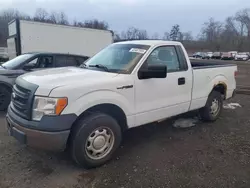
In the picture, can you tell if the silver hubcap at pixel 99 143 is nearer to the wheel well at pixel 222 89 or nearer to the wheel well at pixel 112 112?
the wheel well at pixel 112 112

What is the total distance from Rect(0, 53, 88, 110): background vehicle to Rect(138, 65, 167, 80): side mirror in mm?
4069

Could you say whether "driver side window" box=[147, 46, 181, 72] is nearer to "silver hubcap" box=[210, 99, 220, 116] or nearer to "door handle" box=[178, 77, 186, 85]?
"door handle" box=[178, 77, 186, 85]

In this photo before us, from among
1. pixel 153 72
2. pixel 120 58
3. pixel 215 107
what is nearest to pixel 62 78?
pixel 120 58

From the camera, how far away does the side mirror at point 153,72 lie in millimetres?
3775

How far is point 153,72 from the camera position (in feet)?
12.5

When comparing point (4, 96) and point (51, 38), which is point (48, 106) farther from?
point (51, 38)

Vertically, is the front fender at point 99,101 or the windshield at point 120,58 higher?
the windshield at point 120,58

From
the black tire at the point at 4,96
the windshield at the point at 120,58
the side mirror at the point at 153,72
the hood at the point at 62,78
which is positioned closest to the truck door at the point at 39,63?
the black tire at the point at 4,96

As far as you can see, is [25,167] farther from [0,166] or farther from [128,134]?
[128,134]

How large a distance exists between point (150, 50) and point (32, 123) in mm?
2230

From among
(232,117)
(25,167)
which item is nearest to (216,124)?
(232,117)

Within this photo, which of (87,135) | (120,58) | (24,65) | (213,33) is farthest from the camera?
(213,33)

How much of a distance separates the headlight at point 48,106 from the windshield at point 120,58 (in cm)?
116

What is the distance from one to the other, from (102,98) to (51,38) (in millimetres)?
10142
